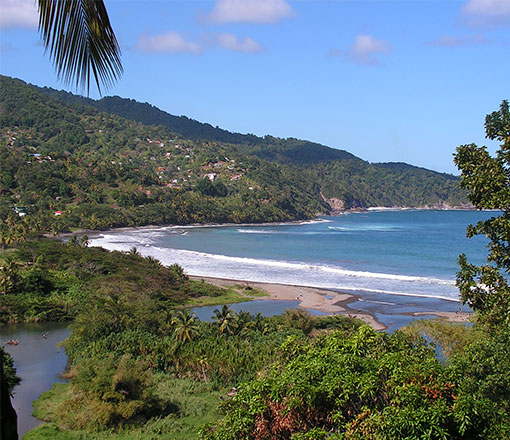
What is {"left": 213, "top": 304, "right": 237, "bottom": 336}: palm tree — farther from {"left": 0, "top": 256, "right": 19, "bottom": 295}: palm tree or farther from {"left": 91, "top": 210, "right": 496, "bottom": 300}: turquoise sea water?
{"left": 91, "top": 210, "right": 496, "bottom": 300}: turquoise sea water

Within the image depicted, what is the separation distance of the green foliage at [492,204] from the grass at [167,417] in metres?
9.86

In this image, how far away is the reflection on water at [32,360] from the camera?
74.2ft

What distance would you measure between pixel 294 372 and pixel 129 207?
111 meters

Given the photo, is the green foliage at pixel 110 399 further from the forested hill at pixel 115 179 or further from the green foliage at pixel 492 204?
the forested hill at pixel 115 179

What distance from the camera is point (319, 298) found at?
45.3 metres

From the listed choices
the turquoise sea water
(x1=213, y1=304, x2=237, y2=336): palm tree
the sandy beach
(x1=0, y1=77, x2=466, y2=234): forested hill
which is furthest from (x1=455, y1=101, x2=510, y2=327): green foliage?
(x1=0, y1=77, x2=466, y2=234): forested hill

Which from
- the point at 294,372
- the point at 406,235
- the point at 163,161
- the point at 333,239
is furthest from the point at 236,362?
the point at 163,161

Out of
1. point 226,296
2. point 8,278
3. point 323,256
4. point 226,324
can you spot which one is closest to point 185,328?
point 226,324

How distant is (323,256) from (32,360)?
48.0m

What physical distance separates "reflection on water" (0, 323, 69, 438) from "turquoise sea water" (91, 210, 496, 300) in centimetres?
2379

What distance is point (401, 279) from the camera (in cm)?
5422

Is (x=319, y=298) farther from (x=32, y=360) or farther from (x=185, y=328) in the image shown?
(x=32, y=360)

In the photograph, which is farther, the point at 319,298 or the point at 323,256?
the point at 323,256

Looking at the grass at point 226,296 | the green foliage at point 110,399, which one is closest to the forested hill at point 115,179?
the grass at point 226,296
